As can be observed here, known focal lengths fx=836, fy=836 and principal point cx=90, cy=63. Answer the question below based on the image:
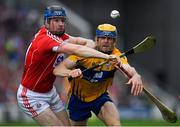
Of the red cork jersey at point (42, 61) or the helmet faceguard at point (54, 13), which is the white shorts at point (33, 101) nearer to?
the red cork jersey at point (42, 61)

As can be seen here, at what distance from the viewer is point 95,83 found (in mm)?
11352

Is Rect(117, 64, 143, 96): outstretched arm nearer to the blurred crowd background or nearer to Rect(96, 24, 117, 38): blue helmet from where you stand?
Rect(96, 24, 117, 38): blue helmet

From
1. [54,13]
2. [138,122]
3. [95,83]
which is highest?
[54,13]

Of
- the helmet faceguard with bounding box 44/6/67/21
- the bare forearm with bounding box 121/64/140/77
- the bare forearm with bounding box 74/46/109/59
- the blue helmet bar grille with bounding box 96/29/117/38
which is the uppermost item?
the helmet faceguard with bounding box 44/6/67/21

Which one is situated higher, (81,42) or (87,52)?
(87,52)

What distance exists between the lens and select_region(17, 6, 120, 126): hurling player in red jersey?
10.6 m

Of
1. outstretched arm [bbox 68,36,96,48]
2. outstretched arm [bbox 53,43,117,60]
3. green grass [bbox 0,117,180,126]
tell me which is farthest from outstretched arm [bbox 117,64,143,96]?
green grass [bbox 0,117,180,126]

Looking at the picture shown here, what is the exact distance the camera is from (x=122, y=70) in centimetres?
1073

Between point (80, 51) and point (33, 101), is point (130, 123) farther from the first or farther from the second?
point (80, 51)

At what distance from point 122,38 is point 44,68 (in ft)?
52.2

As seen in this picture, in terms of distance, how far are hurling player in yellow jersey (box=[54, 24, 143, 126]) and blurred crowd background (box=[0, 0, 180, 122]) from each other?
7.50 m

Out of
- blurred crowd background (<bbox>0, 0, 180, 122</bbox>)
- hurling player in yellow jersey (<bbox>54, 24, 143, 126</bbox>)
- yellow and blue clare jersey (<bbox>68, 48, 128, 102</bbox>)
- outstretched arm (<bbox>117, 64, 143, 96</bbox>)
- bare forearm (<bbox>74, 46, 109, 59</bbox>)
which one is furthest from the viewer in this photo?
blurred crowd background (<bbox>0, 0, 180, 122</bbox>)

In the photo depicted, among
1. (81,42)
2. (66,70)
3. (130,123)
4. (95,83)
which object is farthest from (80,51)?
(130,123)

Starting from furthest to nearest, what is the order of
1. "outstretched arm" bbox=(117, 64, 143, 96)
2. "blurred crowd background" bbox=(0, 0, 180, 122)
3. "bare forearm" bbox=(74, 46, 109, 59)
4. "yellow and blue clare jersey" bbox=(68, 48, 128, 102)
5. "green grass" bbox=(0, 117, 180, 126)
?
"blurred crowd background" bbox=(0, 0, 180, 122), "green grass" bbox=(0, 117, 180, 126), "yellow and blue clare jersey" bbox=(68, 48, 128, 102), "bare forearm" bbox=(74, 46, 109, 59), "outstretched arm" bbox=(117, 64, 143, 96)
